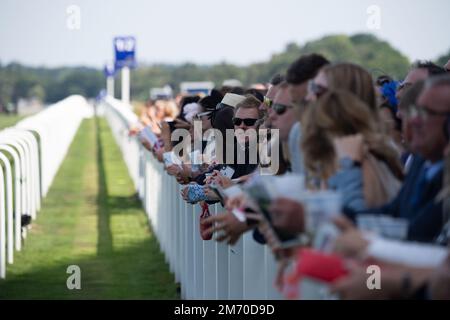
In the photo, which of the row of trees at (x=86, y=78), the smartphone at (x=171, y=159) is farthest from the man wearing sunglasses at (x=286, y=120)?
the row of trees at (x=86, y=78)

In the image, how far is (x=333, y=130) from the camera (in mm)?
4406

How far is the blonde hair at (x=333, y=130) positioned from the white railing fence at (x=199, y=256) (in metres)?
1.35

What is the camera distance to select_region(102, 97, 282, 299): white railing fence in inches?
256

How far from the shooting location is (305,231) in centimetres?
384

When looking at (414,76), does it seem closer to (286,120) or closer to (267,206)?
(286,120)

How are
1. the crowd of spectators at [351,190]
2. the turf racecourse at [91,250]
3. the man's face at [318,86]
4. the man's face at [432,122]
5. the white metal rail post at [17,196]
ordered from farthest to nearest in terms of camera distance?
the white metal rail post at [17,196], the turf racecourse at [91,250], the man's face at [318,86], the man's face at [432,122], the crowd of spectators at [351,190]

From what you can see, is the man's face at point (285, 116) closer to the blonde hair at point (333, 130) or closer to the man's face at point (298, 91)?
the man's face at point (298, 91)

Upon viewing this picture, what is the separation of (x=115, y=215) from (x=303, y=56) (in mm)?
12221

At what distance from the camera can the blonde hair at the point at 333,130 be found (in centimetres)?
438

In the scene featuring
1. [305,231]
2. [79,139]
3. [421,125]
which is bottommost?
[79,139]

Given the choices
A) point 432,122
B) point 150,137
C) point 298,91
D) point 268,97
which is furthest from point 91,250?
point 432,122

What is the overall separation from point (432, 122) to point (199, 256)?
523cm

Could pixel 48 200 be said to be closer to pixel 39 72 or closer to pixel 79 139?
pixel 79 139
